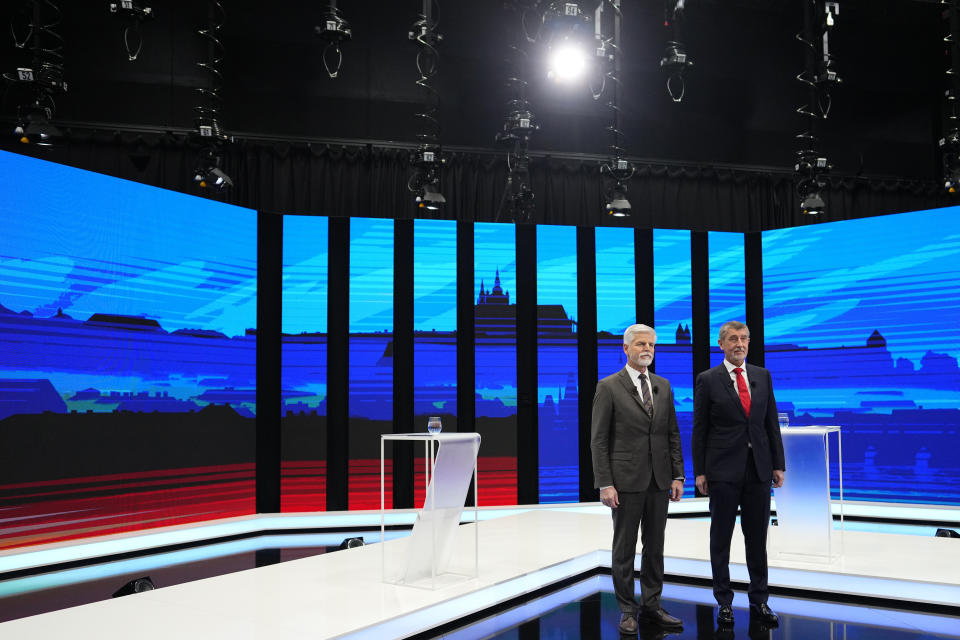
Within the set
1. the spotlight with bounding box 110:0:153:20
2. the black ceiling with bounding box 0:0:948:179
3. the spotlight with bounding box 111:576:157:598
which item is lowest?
the spotlight with bounding box 111:576:157:598

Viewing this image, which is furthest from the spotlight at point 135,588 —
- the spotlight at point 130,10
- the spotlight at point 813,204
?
the spotlight at point 813,204

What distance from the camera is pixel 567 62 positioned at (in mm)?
5305

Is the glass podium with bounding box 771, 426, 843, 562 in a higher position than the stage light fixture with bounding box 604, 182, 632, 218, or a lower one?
lower

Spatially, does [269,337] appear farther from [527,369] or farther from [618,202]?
[618,202]

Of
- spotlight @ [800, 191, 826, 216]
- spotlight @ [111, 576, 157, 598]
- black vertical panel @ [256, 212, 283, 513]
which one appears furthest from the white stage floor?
spotlight @ [800, 191, 826, 216]

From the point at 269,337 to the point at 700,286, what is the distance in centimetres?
462

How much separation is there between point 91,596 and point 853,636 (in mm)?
4333

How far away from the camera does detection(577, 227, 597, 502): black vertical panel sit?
25.6ft

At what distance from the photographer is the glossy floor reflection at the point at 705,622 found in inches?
143

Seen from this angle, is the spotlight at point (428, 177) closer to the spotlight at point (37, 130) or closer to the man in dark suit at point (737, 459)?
the spotlight at point (37, 130)

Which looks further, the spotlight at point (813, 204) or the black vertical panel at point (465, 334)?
the black vertical panel at point (465, 334)

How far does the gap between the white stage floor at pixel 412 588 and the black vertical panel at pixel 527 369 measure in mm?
1982

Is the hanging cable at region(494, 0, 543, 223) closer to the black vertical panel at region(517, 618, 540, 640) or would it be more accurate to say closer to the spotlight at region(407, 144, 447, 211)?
the spotlight at region(407, 144, 447, 211)

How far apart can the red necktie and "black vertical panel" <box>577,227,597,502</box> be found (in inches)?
158
